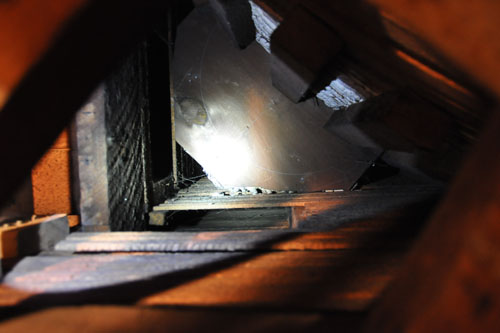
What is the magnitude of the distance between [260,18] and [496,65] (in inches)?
122

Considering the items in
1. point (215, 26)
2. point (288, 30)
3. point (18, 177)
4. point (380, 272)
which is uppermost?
point (215, 26)

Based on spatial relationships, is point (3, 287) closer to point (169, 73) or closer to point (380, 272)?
point (380, 272)

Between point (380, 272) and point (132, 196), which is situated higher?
point (132, 196)

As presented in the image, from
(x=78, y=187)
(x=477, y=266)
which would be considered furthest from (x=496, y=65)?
(x=78, y=187)

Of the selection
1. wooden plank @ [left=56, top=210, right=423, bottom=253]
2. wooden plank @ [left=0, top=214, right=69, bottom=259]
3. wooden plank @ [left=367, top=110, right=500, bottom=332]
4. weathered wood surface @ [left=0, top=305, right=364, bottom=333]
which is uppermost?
wooden plank @ [left=367, top=110, right=500, bottom=332]

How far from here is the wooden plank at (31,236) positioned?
227cm

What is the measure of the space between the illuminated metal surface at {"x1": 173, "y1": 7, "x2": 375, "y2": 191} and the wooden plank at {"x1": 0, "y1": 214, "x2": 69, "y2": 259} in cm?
245

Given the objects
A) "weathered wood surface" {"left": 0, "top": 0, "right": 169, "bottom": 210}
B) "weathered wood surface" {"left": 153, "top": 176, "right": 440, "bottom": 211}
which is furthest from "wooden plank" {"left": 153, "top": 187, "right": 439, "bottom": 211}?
"weathered wood surface" {"left": 0, "top": 0, "right": 169, "bottom": 210}

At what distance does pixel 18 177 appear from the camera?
3.79 ft

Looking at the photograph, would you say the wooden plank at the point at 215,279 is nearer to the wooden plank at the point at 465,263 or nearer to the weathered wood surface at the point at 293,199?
the wooden plank at the point at 465,263

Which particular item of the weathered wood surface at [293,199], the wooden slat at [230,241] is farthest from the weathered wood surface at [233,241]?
the weathered wood surface at [293,199]

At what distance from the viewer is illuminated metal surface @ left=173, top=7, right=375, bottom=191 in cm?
426

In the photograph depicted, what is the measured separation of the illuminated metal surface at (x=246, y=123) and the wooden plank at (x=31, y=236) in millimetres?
2454

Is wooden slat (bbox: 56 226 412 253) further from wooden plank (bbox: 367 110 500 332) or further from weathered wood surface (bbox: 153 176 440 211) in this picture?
wooden plank (bbox: 367 110 500 332)
